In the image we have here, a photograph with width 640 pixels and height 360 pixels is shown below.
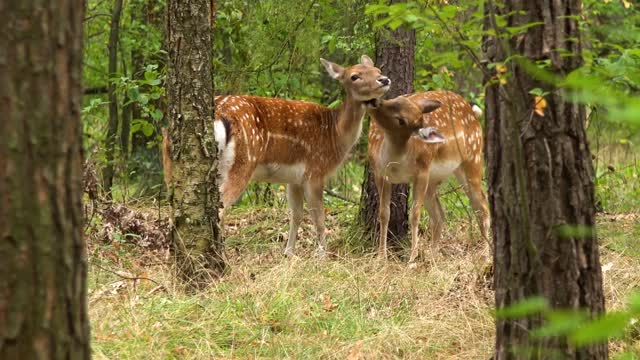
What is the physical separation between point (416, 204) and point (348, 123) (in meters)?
1.22

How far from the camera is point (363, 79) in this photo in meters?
9.26

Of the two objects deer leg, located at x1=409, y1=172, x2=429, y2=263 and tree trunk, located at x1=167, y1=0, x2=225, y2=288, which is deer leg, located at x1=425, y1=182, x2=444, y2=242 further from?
tree trunk, located at x1=167, y1=0, x2=225, y2=288

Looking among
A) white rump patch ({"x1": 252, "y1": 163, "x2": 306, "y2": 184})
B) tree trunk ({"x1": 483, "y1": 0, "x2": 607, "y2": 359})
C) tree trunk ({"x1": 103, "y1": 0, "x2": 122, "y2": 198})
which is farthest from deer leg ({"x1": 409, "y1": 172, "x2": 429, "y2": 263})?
tree trunk ({"x1": 483, "y1": 0, "x2": 607, "y2": 359})

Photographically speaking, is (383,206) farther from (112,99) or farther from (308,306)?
(112,99)

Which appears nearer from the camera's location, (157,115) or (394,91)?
(394,91)

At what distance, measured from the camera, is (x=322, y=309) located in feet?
20.3

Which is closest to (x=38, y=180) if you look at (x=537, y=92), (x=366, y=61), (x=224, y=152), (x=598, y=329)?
(x=598, y=329)

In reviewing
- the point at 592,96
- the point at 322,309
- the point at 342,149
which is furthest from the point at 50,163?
the point at 342,149

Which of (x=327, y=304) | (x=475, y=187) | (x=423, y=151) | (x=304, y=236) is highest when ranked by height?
(x=423, y=151)

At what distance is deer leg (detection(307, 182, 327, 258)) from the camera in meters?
9.23

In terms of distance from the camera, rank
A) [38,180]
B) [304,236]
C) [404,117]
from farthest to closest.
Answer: [304,236] < [404,117] < [38,180]

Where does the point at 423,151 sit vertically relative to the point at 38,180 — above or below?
below

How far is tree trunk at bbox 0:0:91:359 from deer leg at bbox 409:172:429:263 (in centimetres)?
618

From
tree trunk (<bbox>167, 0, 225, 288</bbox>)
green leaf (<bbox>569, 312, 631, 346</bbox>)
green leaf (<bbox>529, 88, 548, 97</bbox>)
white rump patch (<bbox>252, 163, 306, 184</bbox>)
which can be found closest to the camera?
green leaf (<bbox>569, 312, 631, 346</bbox>)
